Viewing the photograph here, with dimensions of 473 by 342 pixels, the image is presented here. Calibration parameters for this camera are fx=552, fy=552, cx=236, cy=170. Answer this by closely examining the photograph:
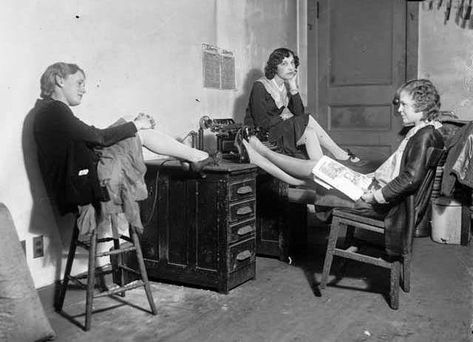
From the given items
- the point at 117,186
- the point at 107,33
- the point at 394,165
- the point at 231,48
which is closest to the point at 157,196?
the point at 117,186

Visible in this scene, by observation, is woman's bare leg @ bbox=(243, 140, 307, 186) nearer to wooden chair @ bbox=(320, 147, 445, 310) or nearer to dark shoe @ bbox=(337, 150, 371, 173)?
dark shoe @ bbox=(337, 150, 371, 173)

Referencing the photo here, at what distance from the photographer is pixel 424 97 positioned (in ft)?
9.80

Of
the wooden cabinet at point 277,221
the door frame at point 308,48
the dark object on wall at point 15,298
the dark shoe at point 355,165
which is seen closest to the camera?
the dark object on wall at point 15,298

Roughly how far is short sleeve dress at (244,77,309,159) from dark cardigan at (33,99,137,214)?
67.2 inches

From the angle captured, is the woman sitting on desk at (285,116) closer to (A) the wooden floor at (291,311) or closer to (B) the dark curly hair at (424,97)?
(A) the wooden floor at (291,311)

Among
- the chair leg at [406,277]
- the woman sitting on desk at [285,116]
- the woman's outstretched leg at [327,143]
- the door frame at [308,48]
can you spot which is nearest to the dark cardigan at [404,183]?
the chair leg at [406,277]

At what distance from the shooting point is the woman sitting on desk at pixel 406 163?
9.37 feet

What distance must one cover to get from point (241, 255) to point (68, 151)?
1.23 m

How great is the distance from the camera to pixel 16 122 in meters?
3.01

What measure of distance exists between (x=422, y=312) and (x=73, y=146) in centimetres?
204

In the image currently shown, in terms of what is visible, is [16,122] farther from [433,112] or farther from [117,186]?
[433,112]

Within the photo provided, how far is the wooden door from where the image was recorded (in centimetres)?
576

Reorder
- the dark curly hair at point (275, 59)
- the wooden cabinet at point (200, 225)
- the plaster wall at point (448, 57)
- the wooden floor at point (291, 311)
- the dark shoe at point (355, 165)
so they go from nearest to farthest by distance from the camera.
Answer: the wooden floor at point (291, 311)
the wooden cabinet at point (200, 225)
the dark shoe at point (355, 165)
the dark curly hair at point (275, 59)
the plaster wall at point (448, 57)

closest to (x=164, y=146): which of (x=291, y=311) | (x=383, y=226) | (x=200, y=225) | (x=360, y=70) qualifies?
(x=200, y=225)
